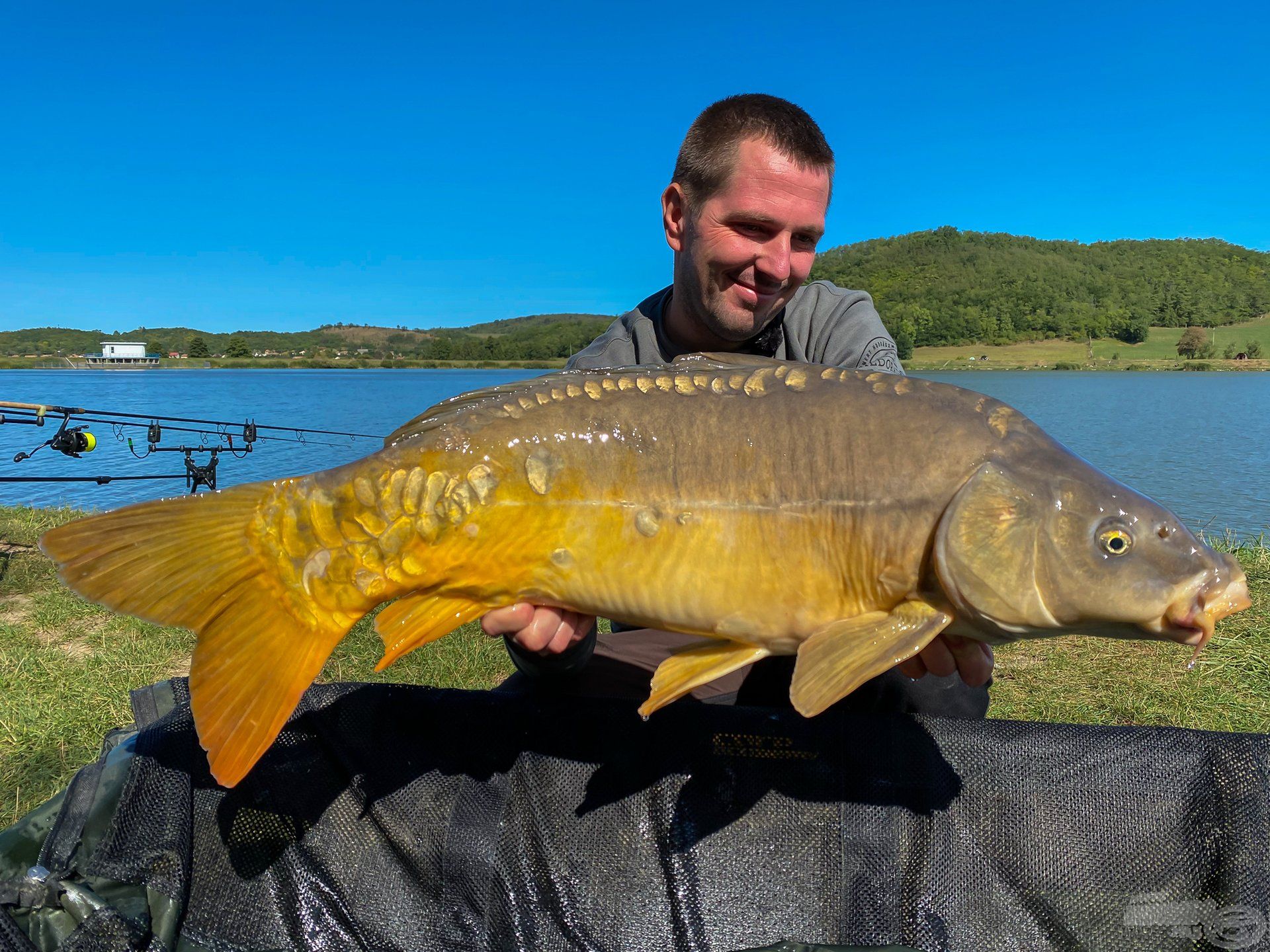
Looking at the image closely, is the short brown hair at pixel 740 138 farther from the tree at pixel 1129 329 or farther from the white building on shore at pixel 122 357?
the white building on shore at pixel 122 357

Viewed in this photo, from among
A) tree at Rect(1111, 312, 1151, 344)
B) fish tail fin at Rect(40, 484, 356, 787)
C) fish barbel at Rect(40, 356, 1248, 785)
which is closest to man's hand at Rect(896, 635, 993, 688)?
fish barbel at Rect(40, 356, 1248, 785)

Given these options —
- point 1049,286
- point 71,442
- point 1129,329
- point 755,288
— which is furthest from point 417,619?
point 1049,286

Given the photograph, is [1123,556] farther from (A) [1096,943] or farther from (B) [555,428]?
(A) [1096,943]

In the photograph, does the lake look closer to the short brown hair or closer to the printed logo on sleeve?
the printed logo on sleeve

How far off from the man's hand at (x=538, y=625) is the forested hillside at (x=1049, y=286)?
31.9 metres

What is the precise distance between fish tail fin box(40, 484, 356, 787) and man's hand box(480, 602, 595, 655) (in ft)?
0.74

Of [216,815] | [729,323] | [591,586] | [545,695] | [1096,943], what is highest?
[729,323]

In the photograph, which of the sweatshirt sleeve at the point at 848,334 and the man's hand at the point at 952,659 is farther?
the sweatshirt sleeve at the point at 848,334

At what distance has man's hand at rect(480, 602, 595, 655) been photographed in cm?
133

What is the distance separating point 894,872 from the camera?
1.64 m

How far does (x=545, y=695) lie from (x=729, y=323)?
105 centimetres

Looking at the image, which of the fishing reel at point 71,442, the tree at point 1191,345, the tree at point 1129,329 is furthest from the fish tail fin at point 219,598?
the tree at point 1129,329

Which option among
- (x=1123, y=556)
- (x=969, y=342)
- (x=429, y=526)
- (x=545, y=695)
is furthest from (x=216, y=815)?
(x=969, y=342)

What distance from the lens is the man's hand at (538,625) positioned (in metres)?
1.33
